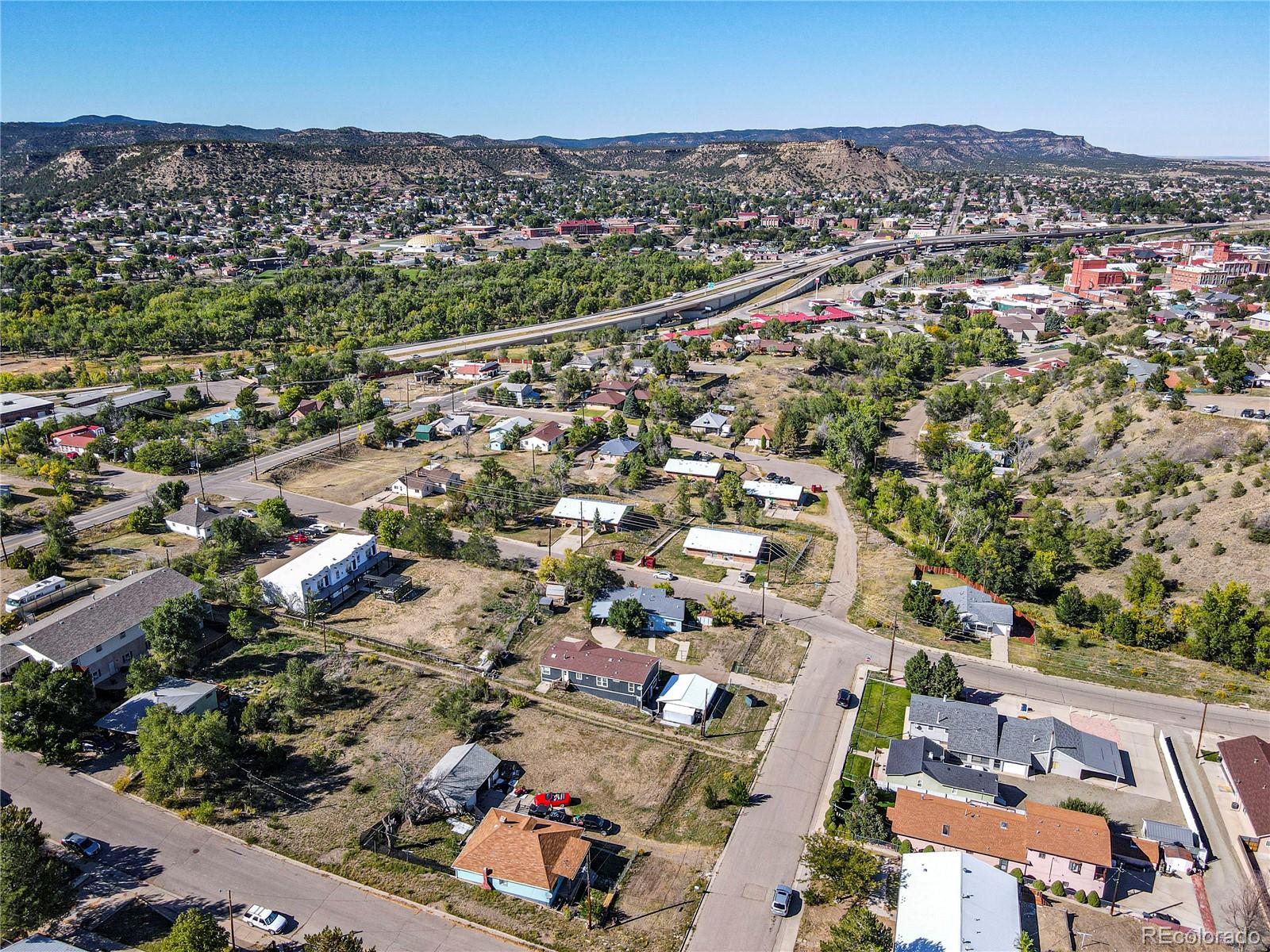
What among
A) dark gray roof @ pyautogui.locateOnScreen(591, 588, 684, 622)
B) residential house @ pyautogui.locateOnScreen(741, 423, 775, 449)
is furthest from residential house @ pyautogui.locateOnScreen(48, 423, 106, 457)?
→ residential house @ pyautogui.locateOnScreen(741, 423, 775, 449)

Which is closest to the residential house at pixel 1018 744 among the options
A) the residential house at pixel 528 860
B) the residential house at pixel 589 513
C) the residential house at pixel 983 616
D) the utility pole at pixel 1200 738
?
the utility pole at pixel 1200 738

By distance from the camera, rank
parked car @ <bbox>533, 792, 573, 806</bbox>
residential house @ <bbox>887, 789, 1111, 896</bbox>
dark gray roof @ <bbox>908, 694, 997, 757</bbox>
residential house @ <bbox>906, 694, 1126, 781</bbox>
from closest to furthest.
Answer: residential house @ <bbox>887, 789, 1111, 896</bbox>, parked car @ <bbox>533, 792, 573, 806</bbox>, residential house @ <bbox>906, 694, 1126, 781</bbox>, dark gray roof @ <bbox>908, 694, 997, 757</bbox>

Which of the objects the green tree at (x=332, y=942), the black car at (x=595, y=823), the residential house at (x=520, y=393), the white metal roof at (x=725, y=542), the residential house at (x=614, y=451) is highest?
the residential house at (x=520, y=393)

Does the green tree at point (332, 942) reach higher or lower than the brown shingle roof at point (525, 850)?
higher

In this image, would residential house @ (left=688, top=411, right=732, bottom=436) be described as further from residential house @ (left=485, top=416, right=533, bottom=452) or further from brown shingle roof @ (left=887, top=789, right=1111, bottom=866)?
brown shingle roof @ (left=887, top=789, right=1111, bottom=866)

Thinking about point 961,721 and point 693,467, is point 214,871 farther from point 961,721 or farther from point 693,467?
point 693,467

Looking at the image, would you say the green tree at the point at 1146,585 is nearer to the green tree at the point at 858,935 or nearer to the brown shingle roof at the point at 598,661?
the brown shingle roof at the point at 598,661
